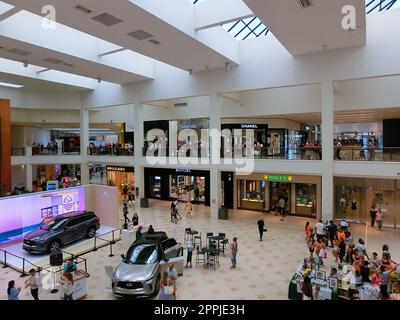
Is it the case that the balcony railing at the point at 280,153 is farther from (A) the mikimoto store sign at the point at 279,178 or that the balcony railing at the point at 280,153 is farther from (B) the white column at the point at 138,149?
(B) the white column at the point at 138,149

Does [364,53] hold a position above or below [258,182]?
above

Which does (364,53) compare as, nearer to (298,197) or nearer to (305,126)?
(298,197)

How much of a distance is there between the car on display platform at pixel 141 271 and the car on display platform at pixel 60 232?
4758 mm

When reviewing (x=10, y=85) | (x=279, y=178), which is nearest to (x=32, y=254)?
(x=279, y=178)

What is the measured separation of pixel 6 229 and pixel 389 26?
2032 cm

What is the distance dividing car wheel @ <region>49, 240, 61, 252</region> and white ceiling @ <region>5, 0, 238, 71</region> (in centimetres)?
889

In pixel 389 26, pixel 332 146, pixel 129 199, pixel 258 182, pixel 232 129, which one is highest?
pixel 389 26

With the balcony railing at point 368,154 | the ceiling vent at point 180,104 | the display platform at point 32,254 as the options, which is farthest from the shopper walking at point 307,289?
the ceiling vent at point 180,104

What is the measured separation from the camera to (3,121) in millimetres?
20281

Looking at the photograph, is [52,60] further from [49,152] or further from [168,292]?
[168,292]

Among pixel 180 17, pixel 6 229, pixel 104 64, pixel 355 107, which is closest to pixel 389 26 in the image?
pixel 355 107

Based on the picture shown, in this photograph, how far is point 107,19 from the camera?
11.3m

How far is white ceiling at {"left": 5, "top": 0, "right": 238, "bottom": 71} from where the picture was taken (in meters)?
10.3

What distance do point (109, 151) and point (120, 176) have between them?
5.18 m
